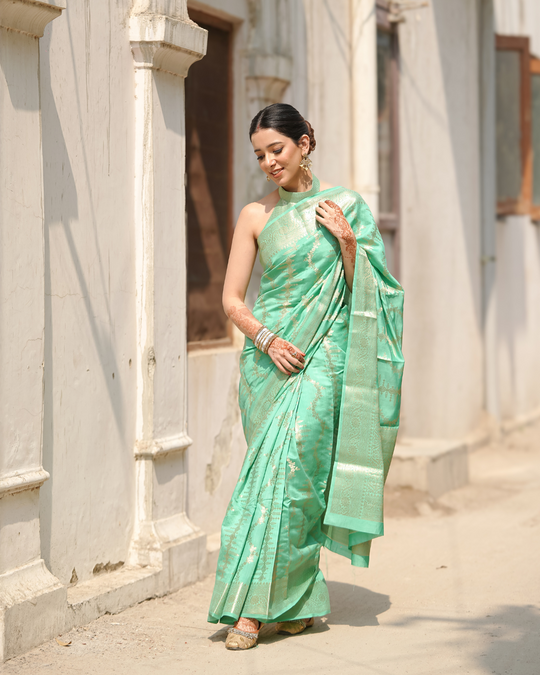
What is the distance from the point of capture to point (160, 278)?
4195 mm

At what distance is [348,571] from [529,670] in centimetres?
158

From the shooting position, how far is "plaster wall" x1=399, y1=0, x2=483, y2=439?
772 centimetres

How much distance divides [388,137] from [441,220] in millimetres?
1063

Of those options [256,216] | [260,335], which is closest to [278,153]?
[256,216]

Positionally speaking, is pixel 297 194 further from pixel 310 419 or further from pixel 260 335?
pixel 310 419

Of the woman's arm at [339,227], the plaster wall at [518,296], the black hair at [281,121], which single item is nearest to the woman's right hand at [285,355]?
the woman's arm at [339,227]

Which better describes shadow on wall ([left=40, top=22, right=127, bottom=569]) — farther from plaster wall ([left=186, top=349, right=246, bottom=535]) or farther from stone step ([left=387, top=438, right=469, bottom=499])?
stone step ([left=387, top=438, right=469, bottom=499])

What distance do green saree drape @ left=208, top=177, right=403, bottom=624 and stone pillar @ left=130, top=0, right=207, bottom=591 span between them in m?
0.67

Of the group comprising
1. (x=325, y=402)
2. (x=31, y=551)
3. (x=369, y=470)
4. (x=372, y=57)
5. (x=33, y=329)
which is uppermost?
(x=372, y=57)

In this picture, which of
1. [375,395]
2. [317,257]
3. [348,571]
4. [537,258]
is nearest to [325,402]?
[375,395]

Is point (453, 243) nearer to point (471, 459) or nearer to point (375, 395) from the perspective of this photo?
point (471, 459)

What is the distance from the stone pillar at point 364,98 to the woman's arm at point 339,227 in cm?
297

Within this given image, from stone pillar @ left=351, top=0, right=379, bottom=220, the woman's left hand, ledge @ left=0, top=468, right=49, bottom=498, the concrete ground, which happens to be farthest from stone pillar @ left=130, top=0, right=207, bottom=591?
stone pillar @ left=351, top=0, right=379, bottom=220

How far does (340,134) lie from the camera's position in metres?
6.46
